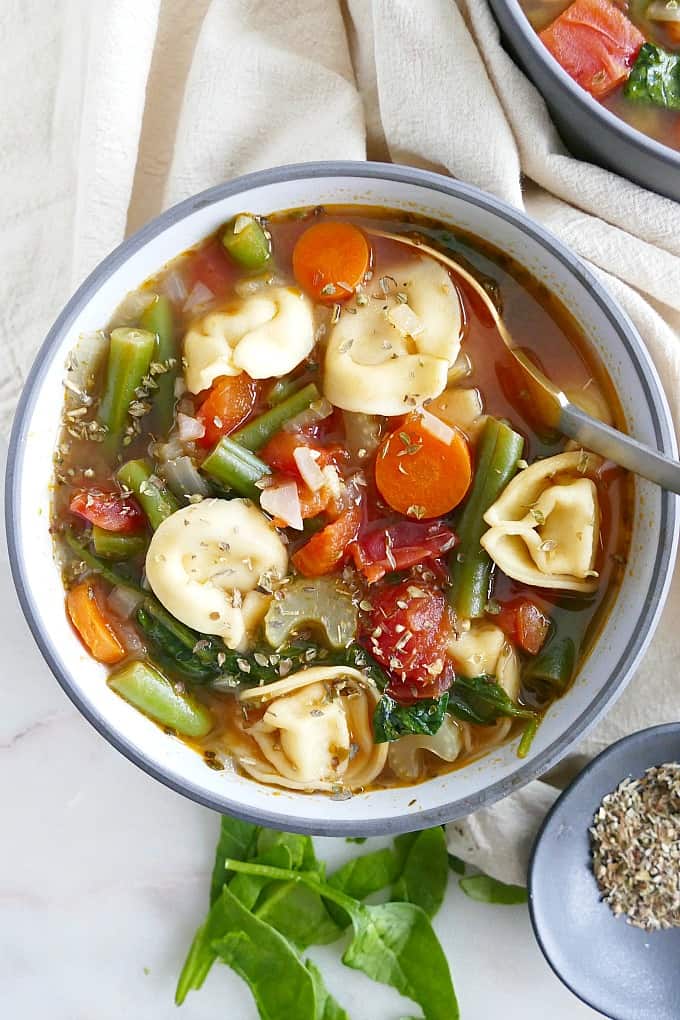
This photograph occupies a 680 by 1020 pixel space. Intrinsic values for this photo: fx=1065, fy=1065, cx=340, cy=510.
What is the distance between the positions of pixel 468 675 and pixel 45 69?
2.09 m

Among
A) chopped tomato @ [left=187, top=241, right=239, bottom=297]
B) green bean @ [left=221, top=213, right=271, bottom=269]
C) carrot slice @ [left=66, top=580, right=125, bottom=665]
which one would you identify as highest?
green bean @ [left=221, top=213, right=271, bottom=269]

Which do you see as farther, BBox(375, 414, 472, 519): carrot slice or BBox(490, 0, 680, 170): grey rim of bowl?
BBox(375, 414, 472, 519): carrot slice

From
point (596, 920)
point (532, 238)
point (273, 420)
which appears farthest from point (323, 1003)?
point (532, 238)

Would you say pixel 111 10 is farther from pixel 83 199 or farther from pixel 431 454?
pixel 431 454

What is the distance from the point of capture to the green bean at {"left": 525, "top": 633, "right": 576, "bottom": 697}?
8.62 feet

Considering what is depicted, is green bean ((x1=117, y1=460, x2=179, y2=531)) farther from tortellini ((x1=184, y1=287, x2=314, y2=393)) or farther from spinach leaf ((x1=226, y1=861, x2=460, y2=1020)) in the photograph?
spinach leaf ((x1=226, y1=861, x2=460, y2=1020))

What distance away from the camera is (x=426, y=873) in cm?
308

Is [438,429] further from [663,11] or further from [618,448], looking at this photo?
[663,11]

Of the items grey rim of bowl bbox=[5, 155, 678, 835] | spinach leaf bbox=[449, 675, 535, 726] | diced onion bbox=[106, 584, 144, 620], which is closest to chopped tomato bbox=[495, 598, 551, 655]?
spinach leaf bbox=[449, 675, 535, 726]

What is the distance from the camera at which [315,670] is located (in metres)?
2.61

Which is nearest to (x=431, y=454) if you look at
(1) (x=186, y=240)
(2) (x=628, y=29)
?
(1) (x=186, y=240)

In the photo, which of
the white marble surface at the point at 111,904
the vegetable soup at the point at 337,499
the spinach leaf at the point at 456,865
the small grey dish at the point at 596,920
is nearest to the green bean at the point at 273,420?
the vegetable soup at the point at 337,499

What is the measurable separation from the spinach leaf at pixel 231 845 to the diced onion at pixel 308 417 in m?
1.20

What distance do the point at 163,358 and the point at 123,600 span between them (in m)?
0.62
